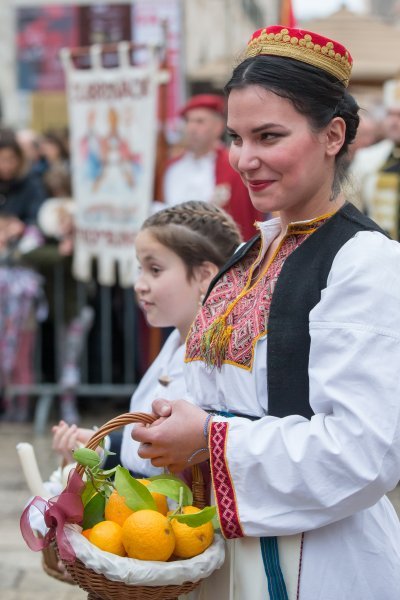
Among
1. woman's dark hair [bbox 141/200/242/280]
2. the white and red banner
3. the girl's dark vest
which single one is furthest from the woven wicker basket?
the white and red banner

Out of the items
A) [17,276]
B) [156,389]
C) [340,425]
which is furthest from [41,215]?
[340,425]

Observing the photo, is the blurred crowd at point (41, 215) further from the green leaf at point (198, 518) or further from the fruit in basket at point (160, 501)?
the green leaf at point (198, 518)

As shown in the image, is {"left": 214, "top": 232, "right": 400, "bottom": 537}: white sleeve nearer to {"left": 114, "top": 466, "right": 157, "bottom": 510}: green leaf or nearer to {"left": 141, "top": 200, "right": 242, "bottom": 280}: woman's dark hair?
{"left": 114, "top": 466, "right": 157, "bottom": 510}: green leaf

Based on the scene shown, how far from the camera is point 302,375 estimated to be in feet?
6.19

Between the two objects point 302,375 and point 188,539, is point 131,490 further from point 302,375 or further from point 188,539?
point 302,375

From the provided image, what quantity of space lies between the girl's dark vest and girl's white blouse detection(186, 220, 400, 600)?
2cm

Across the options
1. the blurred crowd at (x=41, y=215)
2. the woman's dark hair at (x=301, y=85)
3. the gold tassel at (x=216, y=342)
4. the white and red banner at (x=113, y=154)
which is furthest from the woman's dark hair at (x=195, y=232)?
the blurred crowd at (x=41, y=215)

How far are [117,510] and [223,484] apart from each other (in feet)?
0.75

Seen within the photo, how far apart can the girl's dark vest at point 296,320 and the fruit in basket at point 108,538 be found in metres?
0.37

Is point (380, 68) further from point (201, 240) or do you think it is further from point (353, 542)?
point (353, 542)

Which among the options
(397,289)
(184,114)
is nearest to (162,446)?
(397,289)

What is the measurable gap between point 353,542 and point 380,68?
10276 mm

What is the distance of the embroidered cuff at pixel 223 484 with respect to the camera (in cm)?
190

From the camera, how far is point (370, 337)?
1.79 meters
